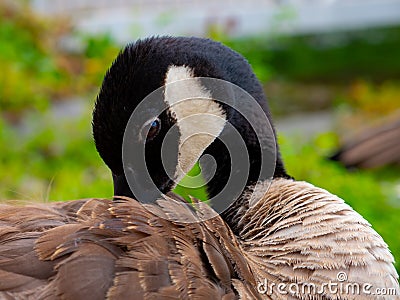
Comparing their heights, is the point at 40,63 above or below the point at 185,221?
below

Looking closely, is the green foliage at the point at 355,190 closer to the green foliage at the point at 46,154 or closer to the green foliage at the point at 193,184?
the green foliage at the point at 193,184

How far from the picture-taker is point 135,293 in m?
1.96

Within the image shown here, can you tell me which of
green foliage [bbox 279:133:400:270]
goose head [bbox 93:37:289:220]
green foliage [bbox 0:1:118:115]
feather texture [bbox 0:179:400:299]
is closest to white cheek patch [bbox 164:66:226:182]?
goose head [bbox 93:37:289:220]

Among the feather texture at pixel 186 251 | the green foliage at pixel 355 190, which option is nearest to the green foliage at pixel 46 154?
the green foliage at pixel 355 190

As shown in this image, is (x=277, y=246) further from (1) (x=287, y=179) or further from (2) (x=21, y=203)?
(2) (x=21, y=203)

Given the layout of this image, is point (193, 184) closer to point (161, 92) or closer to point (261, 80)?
point (161, 92)

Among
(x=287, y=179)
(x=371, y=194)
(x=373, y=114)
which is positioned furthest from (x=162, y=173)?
(x=373, y=114)

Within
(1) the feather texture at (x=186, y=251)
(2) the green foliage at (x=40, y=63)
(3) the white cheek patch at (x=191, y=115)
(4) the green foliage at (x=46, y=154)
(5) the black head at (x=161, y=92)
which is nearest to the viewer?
(1) the feather texture at (x=186, y=251)

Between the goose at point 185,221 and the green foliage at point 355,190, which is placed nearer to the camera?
the goose at point 185,221

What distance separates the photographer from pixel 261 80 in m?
6.16

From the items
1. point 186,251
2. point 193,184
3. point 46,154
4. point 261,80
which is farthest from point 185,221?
point 46,154

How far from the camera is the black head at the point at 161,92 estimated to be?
250cm

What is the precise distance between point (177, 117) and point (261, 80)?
3.57 meters

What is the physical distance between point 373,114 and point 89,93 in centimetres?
350
